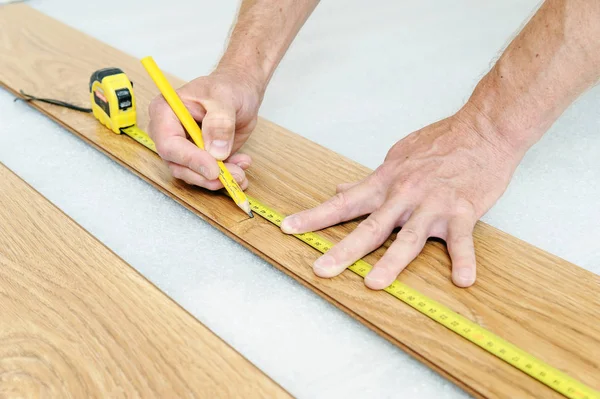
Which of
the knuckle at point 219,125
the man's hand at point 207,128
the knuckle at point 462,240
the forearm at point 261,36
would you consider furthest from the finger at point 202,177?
the knuckle at point 462,240

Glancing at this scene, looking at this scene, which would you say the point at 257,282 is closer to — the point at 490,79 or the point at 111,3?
the point at 490,79

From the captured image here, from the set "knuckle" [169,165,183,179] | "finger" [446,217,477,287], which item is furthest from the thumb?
"finger" [446,217,477,287]

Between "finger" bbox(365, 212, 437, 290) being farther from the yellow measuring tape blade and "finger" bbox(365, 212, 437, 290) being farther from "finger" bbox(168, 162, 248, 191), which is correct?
"finger" bbox(168, 162, 248, 191)

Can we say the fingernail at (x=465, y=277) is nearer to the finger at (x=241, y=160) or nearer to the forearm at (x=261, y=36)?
the finger at (x=241, y=160)

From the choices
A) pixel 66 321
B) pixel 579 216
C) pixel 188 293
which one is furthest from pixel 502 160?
pixel 66 321

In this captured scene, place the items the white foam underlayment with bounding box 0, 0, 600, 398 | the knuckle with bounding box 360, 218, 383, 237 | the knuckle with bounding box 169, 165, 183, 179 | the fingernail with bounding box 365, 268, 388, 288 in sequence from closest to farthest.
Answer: the white foam underlayment with bounding box 0, 0, 600, 398
the fingernail with bounding box 365, 268, 388, 288
the knuckle with bounding box 360, 218, 383, 237
the knuckle with bounding box 169, 165, 183, 179

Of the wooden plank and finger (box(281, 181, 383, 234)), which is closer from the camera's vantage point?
the wooden plank

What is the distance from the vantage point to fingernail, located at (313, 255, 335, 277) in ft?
5.14

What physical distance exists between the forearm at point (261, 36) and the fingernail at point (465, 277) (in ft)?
3.02

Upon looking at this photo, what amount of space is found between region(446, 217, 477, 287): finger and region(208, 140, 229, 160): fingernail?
2.13ft

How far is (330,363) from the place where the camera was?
1.38 metres

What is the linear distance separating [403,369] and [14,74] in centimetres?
209

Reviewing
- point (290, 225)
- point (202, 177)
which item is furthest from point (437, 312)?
point (202, 177)

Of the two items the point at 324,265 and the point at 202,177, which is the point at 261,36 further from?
the point at 324,265
